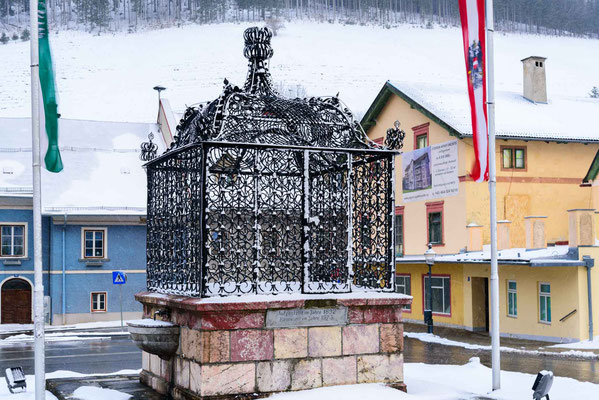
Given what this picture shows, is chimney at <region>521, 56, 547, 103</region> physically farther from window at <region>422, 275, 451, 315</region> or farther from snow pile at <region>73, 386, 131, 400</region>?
snow pile at <region>73, 386, 131, 400</region>

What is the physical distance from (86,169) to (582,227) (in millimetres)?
23671

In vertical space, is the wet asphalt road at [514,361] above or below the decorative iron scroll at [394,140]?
below

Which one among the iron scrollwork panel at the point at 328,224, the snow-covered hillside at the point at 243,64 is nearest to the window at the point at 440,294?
the iron scrollwork panel at the point at 328,224

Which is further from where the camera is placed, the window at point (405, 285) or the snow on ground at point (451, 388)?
the window at point (405, 285)

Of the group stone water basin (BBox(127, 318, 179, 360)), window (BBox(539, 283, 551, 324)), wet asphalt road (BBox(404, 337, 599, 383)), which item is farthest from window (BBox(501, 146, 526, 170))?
stone water basin (BBox(127, 318, 179, 360))

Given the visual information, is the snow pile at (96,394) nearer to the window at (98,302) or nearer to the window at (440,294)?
the window at (440,294)

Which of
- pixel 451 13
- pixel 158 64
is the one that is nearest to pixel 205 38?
pixel 158 64

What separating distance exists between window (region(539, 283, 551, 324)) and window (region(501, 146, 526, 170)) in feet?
19.1

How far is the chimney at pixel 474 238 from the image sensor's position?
30.8m

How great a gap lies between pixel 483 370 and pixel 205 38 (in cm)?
11253

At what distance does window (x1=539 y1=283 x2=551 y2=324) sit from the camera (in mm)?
27047

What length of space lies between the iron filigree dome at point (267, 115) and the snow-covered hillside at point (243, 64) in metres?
79.1

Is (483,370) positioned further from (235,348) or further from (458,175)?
(458,175)

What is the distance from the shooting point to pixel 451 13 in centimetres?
14012
